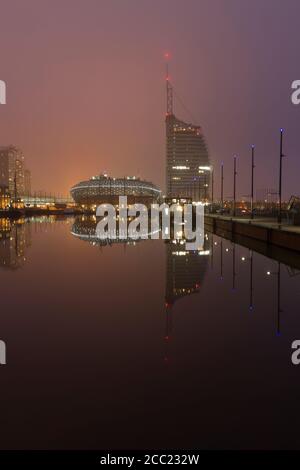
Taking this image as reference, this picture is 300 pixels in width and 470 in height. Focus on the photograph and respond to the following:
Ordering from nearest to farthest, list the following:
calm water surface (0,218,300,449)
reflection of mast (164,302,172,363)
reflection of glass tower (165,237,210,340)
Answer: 1. calm water surface (0,218,300,449)
2. reflection of mast (164,302,172,363)
3. reflection of glass tower (165,237,210,340)

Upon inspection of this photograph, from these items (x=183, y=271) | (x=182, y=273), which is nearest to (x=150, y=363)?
(x=182, y=273)

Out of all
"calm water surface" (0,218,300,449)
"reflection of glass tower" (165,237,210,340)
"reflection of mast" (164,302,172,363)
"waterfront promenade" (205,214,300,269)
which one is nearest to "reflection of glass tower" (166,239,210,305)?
"reflection of glass tower" (165,237,210,340)

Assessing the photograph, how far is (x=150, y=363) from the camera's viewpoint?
7.11 meters

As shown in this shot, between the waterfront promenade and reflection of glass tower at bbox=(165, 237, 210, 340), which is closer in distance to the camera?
reflection of glass tower at bbox=(165, 237, 210, 340)

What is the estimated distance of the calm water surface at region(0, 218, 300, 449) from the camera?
5.02 metres

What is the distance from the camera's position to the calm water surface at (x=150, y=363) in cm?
502

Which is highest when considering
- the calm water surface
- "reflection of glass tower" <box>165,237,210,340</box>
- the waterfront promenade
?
the waterfront promenade

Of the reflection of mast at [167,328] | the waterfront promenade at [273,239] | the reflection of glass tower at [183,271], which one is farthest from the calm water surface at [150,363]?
the waterfront promenade at [273,239]

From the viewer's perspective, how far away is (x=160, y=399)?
18.9 ft

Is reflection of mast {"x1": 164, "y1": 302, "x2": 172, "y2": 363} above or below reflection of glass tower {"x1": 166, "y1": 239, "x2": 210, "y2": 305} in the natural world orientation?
below

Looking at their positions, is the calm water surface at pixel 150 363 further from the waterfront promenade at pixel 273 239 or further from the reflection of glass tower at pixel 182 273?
the waterfront promenade at pixel 273 239

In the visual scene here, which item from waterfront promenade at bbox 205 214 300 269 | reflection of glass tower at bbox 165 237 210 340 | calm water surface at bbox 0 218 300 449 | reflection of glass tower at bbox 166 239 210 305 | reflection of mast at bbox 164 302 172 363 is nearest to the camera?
calm water surface at bbox 0 218 300 449

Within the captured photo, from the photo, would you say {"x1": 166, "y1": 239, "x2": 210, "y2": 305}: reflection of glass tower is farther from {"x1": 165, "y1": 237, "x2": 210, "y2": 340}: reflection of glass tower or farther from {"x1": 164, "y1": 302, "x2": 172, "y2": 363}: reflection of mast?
{"x1": 164, "y1": 302, "x2": 172, "y2": 363}: reflection of mast

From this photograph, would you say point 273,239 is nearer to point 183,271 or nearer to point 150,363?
point 183,271
